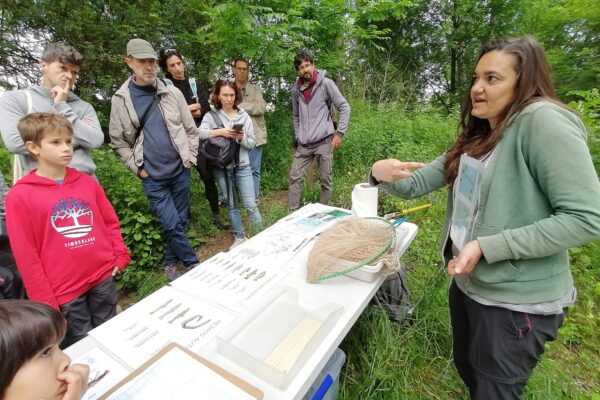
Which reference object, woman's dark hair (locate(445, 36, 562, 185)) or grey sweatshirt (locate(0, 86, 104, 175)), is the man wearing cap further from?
woman's dark hair (locate(445, 36, 562, 185))

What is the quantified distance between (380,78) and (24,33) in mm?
7050

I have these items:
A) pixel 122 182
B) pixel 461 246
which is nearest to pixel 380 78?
pixel 122 182

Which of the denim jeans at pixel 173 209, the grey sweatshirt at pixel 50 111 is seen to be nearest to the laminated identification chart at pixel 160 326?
the grey sweatshirt at pixel 50 111

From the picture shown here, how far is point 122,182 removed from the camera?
2.98 m

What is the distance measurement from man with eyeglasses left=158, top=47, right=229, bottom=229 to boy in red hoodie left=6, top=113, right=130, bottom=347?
1559 millimetres

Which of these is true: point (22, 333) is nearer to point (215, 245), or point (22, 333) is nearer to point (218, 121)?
point (218, 121)

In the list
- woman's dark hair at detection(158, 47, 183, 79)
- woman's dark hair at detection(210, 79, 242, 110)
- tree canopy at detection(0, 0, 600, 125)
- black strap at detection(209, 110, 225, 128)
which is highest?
tree canopy at detection(0, 0, 600, 125)

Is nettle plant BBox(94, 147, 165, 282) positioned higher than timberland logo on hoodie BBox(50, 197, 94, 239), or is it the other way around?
timberland logo on hoodie BBox(50, 197, 94, 239)

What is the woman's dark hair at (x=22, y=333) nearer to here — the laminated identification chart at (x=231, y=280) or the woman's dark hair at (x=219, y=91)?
the laminated identification chart at (x=231, y=280)

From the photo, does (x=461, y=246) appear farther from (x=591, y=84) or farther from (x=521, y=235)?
(x=591, y=84)

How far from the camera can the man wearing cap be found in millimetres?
2504

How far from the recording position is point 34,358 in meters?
0.70

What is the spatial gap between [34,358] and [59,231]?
1.23 m

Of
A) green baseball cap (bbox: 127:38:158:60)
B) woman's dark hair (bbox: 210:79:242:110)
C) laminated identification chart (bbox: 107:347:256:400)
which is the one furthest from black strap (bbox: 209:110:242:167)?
laminated identification chart (bbox: 107:347:256:400)
